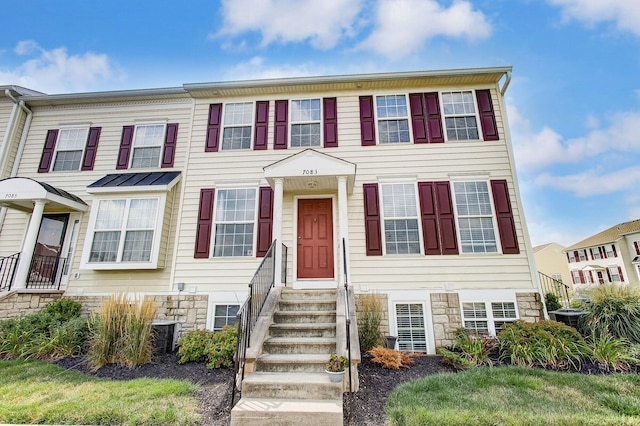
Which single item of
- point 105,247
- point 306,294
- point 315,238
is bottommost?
point 306,294

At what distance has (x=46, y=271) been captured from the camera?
7656 millimetres

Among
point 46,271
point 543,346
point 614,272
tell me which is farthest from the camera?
point 614,272

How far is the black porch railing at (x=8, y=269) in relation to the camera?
286 inches

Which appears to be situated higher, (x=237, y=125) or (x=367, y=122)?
(x=237, y=125)

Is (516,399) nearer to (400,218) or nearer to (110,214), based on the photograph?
(400,218)

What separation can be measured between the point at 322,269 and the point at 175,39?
982cm

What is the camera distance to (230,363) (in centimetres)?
480

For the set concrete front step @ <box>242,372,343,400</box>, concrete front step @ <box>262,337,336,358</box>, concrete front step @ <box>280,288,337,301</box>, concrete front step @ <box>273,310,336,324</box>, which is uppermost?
concrete front step @ <box>280,288,337,301</box>

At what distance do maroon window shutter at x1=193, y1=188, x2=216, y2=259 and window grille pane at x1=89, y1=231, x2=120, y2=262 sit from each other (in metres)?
2.08

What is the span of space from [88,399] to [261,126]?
672cm

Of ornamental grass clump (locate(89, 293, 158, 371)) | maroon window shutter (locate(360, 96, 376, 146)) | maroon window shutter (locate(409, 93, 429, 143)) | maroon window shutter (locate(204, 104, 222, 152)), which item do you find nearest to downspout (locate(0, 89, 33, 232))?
maroon window shutter (locate(204, 104, 222, 152))

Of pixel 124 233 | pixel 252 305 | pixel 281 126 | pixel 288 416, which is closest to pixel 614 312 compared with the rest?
pixel 288 416

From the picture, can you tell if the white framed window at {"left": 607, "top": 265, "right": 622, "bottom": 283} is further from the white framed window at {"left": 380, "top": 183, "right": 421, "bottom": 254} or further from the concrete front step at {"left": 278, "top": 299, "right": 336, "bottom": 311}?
the concrete front step at {"left": 278, "top": 299, "right": 336, "bottom": 311}

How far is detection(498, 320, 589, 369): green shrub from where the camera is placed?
15.6 ft
